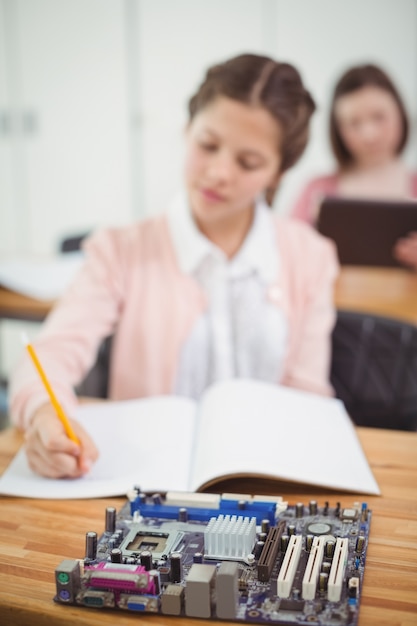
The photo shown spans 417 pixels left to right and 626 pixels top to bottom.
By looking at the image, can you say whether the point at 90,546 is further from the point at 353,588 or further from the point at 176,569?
the point at 353,588

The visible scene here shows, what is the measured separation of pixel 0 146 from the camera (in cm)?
476

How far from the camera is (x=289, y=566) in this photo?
74 cm

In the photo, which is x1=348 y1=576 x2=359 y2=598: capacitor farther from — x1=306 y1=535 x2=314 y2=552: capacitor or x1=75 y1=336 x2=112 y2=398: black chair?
x1=75 y1=336 x2=112 y2=398: black chair

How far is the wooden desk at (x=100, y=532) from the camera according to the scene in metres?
0.70

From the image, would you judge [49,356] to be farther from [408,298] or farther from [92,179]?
[92,179]

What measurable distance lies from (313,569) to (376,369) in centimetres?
92

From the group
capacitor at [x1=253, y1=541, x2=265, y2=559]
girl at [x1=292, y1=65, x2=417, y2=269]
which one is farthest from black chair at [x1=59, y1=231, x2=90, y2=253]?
capacitor at [x1=253, y1=541, x2=265, y2=559]

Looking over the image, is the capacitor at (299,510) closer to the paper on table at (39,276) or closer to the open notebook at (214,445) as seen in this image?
the open notebook at (214,445)

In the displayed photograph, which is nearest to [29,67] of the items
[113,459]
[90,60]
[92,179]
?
[90,60]

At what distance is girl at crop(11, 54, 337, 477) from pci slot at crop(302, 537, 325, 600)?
0.70 meters

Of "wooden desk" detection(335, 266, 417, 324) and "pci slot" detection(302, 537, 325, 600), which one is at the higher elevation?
"pci slot" detection(302, 537, 325, 600)

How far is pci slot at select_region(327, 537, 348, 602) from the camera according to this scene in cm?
70

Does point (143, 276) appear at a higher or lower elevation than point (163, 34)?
lower

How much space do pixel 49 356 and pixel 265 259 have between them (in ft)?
1.73
